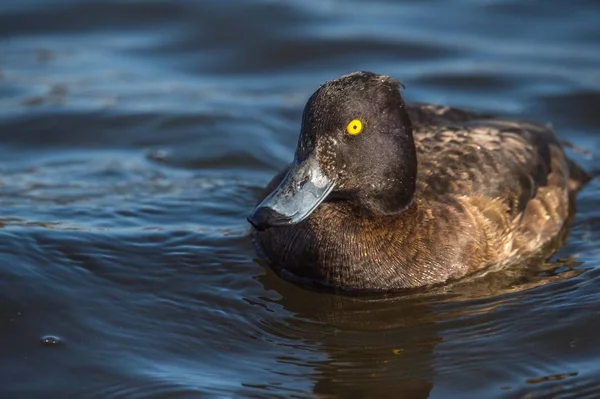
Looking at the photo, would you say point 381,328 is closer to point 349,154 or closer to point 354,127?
point 349,154

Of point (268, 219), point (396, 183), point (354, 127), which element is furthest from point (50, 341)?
point (396, 183)

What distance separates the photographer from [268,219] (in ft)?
21.8

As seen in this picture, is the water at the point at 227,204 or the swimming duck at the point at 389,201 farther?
the swimming duck at the point at 389,201

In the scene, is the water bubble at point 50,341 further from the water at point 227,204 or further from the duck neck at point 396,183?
the duck neck at point 396,183

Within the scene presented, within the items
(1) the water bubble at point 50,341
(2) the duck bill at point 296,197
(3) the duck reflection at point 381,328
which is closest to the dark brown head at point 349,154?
(2) the duck bill at point 296,197

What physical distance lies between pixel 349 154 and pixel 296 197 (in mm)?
425

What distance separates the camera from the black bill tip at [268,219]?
663 centimetres

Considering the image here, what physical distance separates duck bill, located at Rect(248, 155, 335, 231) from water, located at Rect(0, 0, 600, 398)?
23.7 inches

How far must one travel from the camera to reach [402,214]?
7.24 meters

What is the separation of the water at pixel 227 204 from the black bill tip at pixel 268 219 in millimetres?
571

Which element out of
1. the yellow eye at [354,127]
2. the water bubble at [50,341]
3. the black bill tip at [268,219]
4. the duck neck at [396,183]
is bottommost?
the water bubble at [50,341]

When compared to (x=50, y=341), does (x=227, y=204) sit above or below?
above

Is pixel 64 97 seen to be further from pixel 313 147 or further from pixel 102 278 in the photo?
pixel 313 147

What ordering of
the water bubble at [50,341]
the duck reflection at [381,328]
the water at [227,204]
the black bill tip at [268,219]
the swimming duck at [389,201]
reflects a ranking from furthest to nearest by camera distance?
the swimming duck at [389,201] < the black bill tip at [268,219] < the water bubble at [50,341] < the water at [227,204] < the duck reflection at [381,328]
